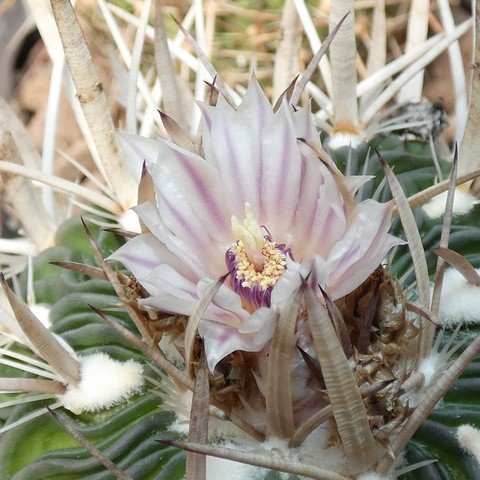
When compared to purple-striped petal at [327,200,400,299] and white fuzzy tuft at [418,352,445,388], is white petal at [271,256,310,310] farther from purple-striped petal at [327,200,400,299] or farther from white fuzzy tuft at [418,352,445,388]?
white fuzzy tuft at [418,352,445,388]

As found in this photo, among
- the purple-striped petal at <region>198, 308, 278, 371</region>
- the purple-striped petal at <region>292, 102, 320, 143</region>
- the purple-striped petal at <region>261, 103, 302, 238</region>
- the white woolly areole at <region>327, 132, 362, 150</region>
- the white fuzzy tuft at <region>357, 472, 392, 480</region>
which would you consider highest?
the white woolly areole at <region>327, 132, 362, 150</region>

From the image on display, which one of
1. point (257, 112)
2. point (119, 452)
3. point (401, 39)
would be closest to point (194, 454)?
point (119, 452)

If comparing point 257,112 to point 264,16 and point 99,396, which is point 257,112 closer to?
point 99,396

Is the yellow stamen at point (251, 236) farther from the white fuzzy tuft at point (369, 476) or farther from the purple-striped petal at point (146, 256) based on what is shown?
the white fuzzy tuft at point (369, 476)

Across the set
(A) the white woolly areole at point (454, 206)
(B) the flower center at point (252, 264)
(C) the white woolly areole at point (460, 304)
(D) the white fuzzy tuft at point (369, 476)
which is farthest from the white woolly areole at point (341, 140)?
(D) the white fuzzy tuft at point (369, 476)

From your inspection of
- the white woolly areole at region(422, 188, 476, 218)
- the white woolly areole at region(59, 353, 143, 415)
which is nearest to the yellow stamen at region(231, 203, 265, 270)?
the white woolly areole at region(59, 353, 143, 415)

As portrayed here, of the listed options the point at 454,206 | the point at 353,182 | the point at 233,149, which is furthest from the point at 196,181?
the point at 454,206
